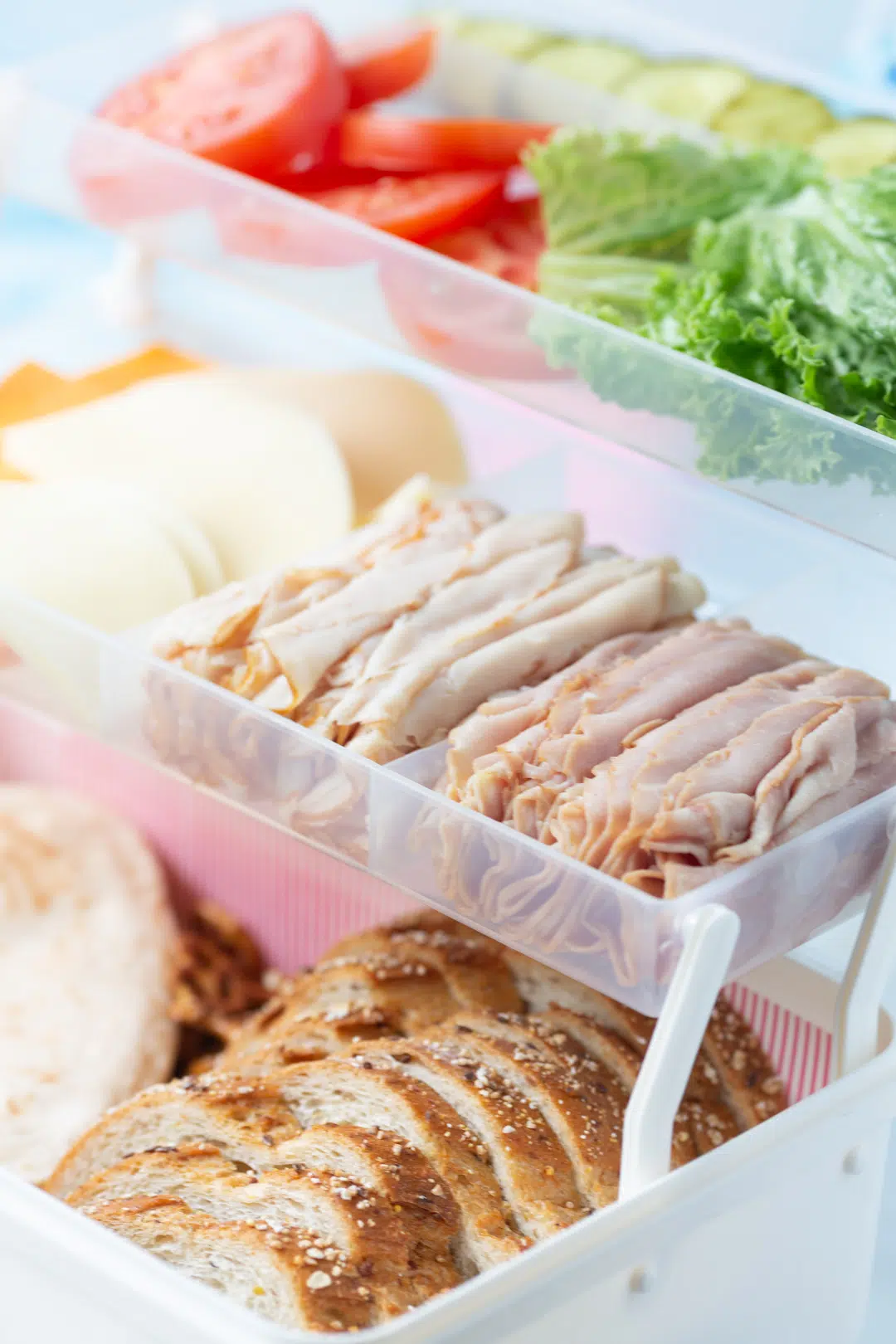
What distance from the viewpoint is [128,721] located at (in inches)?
71.5

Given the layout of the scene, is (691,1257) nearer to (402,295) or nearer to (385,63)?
(402,295)

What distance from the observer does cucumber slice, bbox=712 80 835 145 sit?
2.54 meters

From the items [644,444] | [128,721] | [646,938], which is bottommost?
[128,721]

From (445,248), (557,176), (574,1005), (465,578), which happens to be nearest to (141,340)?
(445,248)

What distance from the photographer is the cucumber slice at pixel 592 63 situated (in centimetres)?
266

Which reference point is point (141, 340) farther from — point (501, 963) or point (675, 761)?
point (675, 761)

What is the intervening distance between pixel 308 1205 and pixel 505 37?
1876mm

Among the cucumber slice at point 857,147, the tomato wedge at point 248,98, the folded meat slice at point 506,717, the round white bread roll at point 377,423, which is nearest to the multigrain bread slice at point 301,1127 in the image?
the folded meat slice at point 506,717

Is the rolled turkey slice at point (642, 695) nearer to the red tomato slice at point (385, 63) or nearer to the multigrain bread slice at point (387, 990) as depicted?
the multigrain bread slice at point (387, 990)

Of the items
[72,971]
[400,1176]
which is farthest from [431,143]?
[400,1176]

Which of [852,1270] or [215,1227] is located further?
[852,1270]

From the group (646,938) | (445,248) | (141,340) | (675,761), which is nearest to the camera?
(646,938)

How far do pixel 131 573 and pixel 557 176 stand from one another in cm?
72

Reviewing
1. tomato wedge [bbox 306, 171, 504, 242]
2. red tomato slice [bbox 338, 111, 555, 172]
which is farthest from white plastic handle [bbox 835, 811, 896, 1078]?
red tomato slice [bbox 338, 111, 555, 172]
